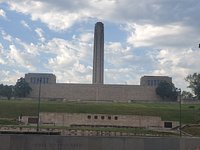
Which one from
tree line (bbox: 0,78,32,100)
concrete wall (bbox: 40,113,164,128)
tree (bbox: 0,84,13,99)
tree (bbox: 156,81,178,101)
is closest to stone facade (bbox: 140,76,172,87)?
tree (bbox: 156,81,178,101)

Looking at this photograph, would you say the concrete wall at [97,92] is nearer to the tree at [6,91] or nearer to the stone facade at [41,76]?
the tree at [6,91]

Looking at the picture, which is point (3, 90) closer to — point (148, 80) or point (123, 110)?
point (123, 110)

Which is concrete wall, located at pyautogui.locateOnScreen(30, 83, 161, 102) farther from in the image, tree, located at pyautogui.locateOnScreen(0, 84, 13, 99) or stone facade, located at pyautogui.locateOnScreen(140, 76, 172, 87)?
stone facade, located at pyautogui.locateOnScreen(140, 76, 172, 87)

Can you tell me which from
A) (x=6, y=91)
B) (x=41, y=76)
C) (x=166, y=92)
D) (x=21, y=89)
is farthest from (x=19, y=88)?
(x=166, y=92)

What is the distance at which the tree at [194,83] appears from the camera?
101613mm

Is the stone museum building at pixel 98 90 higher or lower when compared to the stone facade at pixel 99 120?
higher

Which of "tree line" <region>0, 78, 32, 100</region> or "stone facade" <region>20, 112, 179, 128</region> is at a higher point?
"tree line" <region>0, 78, 32, 100</region>

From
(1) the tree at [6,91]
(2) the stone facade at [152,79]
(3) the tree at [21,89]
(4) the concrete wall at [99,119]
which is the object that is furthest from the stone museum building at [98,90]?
(4) the concrete wall at [99,119]

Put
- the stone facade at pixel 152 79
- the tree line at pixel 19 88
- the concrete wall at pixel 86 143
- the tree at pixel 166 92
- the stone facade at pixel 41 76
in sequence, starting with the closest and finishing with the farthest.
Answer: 1. the concrete wall at pixel 86 143
2. the tree line at pixel 19 88
3. the tree at pixel 166 92
4. the stone facade at pixel 152 79
5. the stone facade at pixel 41 76

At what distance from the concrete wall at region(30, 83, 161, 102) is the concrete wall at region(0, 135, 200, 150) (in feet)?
312

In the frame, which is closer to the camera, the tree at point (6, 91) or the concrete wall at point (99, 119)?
the concrete wall at point (99, 119)

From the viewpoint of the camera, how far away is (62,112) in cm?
6225

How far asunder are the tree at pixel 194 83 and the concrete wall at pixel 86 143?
8555 cm

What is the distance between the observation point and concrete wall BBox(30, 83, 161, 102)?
114m
